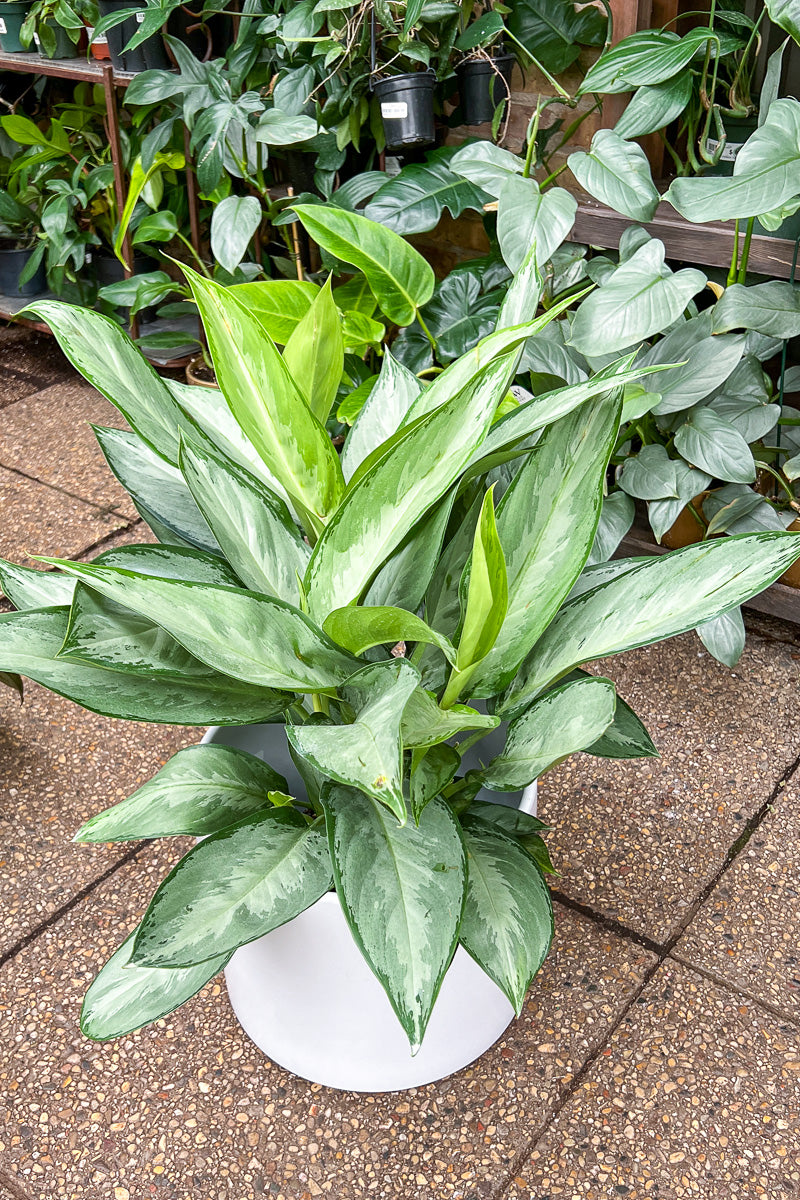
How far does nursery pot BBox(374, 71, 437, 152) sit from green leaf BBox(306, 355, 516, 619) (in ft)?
4.37

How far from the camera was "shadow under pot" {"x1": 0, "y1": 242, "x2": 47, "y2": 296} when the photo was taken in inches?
114

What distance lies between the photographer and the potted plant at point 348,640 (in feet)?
2.18

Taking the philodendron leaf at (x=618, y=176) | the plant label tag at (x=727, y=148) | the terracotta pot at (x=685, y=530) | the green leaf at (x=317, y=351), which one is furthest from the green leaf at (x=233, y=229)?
the green leaf at (x=317, y=351)

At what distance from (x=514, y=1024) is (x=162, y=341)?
1834 millimetres

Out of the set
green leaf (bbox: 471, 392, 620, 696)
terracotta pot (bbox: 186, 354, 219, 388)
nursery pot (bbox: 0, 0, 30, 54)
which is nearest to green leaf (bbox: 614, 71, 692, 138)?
green leaf (bbox: 471, 392, 620, 696)

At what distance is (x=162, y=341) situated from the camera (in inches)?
93.4

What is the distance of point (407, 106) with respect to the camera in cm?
180

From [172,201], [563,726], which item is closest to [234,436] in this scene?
[563,726]

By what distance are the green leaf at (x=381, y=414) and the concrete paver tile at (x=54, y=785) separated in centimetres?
68

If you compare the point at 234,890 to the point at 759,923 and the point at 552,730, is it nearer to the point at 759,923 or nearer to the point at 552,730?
the point at 552,730

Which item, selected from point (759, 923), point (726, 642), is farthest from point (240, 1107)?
point (726, 642)

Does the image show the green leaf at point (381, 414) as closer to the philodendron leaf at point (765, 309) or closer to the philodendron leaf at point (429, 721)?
the philodendron leaf at point (429, 721)

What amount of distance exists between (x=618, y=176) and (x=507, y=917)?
115cm

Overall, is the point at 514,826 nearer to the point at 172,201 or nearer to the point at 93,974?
the point at 93,974
